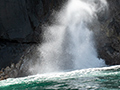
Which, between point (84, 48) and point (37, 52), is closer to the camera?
point (37, 52)

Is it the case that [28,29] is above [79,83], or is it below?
above

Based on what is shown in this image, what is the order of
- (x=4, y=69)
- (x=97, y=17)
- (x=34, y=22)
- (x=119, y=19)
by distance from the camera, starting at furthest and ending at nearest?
(x=97, y=17), (x=119, y=19), (x=34, y=22), (x=4, y=69)

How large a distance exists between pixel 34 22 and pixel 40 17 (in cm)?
126

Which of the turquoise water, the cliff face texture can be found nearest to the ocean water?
the cliff face texture

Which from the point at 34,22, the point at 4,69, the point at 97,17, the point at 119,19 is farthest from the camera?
the point at 97,17

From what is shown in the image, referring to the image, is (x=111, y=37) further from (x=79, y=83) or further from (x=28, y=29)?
(x=79, y=83)

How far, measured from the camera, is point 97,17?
965 inches

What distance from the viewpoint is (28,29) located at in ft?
64.3

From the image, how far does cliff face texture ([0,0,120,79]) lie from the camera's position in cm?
1823

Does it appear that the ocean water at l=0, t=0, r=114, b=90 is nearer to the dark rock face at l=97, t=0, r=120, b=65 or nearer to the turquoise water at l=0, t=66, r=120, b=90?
the dark rock face at l=97, t=0, r=120, b=65

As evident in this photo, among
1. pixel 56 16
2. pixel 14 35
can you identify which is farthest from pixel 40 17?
pixel 14 35

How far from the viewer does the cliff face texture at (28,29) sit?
18234 millimetres

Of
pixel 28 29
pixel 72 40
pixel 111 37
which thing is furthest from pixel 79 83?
pixel 111 37

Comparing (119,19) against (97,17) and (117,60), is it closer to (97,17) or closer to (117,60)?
(97,17)
